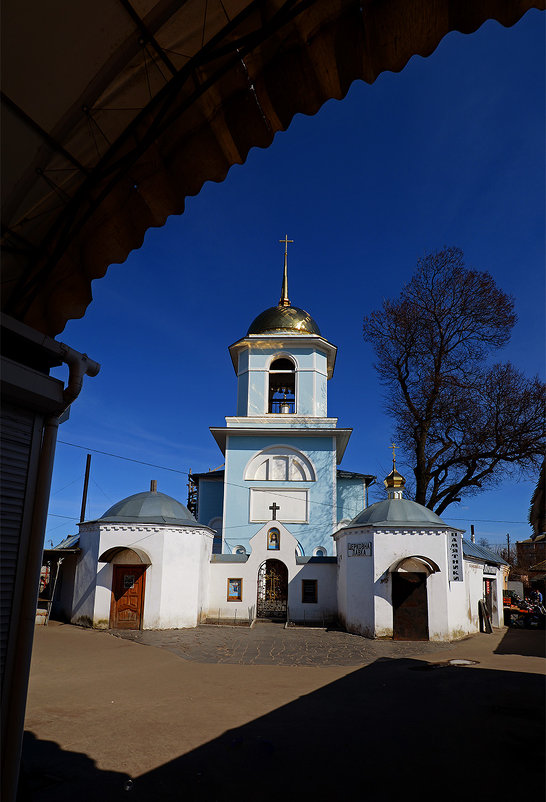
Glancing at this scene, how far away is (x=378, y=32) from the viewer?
380cm

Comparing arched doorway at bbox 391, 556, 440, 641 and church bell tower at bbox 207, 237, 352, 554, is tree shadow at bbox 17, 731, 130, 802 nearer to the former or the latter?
arched doorway at bbox 391, 556, 440, 641

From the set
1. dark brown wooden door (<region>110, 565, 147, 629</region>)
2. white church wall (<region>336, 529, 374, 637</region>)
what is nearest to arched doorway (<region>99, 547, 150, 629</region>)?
dark brown wooden door (<region>110, 565, 147, 629</region>)

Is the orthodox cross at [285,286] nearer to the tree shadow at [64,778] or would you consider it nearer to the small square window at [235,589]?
the small square window at [235,589]

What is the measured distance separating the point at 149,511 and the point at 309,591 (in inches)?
255

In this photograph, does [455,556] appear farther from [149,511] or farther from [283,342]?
[283,342]

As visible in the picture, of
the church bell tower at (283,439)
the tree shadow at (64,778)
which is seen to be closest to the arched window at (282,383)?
the church bell tower at (283,439)

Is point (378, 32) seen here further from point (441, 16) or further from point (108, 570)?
point (108, 570)

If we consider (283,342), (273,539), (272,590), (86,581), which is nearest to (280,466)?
(273,539)

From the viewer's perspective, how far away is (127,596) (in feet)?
57.7

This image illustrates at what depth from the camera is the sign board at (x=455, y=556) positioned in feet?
55.0

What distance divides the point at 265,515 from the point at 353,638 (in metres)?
7.84

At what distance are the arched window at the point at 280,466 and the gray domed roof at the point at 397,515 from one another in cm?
570

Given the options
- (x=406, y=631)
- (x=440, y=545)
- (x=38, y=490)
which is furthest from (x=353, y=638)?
(x=38, y=490)

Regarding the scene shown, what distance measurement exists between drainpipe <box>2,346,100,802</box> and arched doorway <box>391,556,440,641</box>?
14398mm
